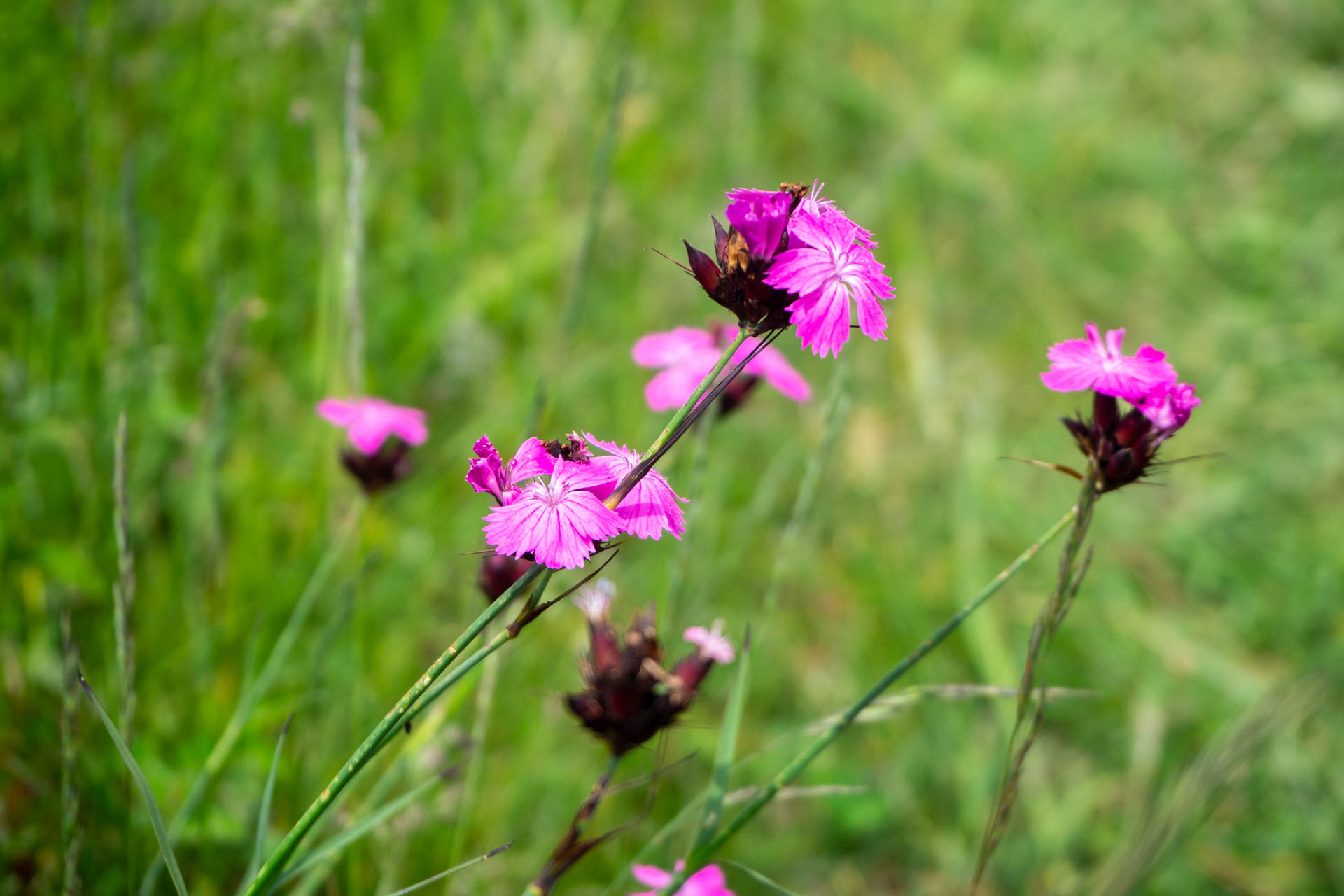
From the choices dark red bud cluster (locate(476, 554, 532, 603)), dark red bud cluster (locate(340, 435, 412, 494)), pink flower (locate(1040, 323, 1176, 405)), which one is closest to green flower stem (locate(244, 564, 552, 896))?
dark red bud cluster (locate(476, 554, 532, 603))

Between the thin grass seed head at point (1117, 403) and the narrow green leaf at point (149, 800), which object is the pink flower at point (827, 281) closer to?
the thin grass seed head at point (1117, 403)

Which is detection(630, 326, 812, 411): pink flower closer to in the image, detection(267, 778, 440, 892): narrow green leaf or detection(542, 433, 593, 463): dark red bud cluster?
detection(542, 433, 593, 463): dark red bud cluster

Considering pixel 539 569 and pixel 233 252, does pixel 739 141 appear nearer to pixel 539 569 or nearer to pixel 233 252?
pixel 233 252

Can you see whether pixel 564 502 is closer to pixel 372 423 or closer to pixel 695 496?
pixel 695 496

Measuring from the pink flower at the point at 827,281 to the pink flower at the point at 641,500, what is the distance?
0.19 m

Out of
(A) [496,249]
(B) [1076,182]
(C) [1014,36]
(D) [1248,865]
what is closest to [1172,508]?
(D) [1248,865]

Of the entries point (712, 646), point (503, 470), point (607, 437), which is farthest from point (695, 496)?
point (607, 437)

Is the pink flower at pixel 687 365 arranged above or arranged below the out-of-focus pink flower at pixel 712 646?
above

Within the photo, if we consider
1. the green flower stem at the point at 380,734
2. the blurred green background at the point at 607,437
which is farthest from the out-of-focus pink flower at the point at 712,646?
the green flower stem at the point at 380,734

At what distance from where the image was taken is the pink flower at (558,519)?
2.53ft

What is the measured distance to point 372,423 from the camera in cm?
150

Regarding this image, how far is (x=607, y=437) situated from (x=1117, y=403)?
1.77 meters

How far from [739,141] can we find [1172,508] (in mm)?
1887

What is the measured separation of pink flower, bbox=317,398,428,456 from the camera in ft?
4.84
